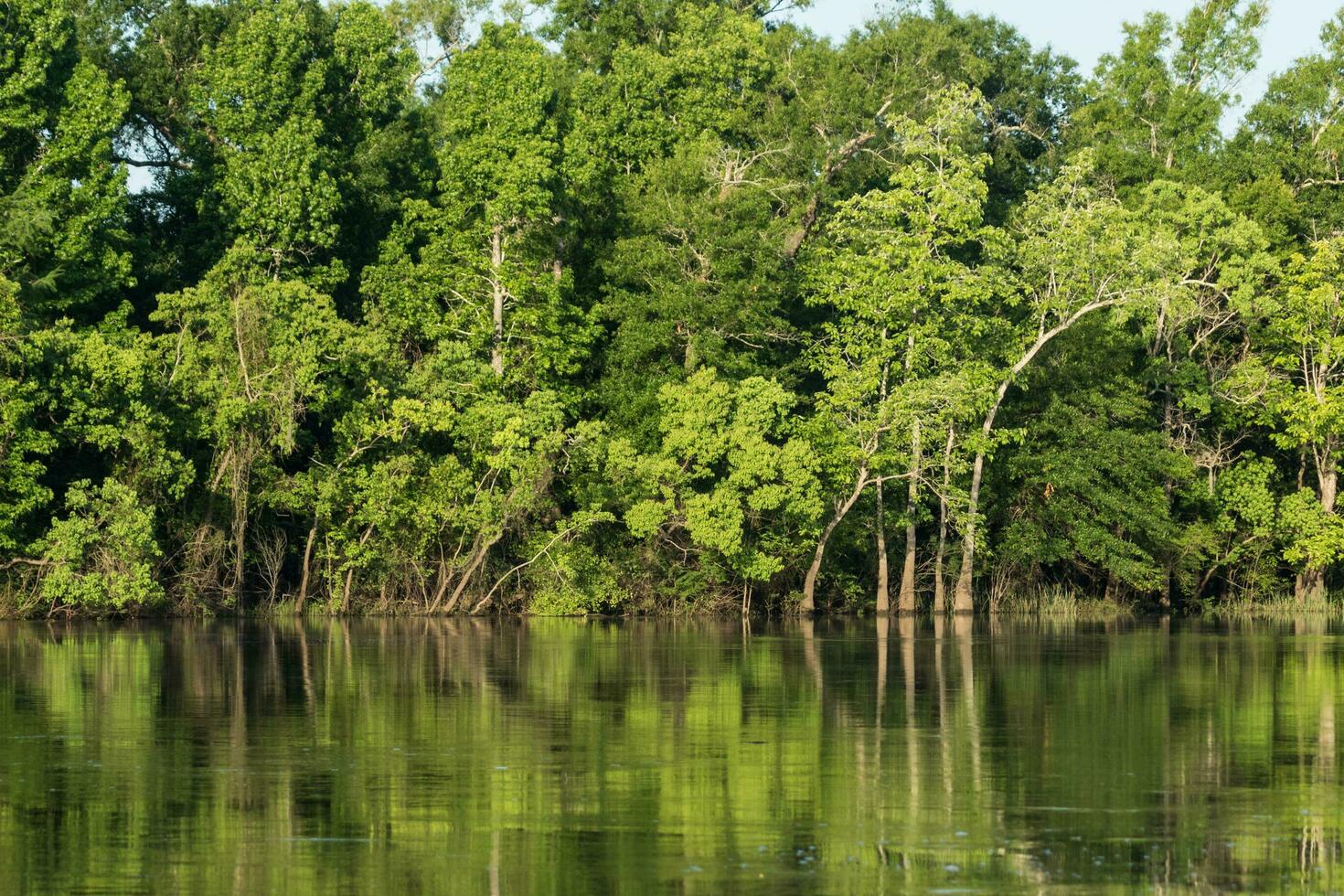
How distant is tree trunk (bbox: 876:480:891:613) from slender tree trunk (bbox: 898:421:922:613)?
53 cm

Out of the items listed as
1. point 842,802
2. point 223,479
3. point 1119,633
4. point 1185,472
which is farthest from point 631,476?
point 842,802

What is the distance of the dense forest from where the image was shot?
50.2 metres

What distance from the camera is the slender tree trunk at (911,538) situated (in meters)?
54.8

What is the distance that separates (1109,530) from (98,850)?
48.4 meters

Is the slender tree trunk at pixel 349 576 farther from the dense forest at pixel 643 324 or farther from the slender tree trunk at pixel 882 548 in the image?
the slender tree trunk at pixel 882 548

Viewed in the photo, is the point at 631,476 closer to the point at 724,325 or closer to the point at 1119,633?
the point at 724,325

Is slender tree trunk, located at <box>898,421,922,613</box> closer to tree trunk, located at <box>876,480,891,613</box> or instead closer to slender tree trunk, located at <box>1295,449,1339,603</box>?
tree trunk, located at <box>876,480,891,613</box>

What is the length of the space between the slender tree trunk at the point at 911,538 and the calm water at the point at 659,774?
20.7 meters

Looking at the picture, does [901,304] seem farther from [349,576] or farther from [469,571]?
[349,576]

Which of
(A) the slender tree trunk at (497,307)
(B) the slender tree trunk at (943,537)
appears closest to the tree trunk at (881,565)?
(B) the slender tree trunk at (943,537)

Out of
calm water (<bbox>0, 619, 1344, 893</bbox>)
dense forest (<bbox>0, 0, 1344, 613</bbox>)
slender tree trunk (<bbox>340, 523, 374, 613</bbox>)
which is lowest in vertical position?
calm water (<bbox>0, 619, 1344, 893</bbox>)

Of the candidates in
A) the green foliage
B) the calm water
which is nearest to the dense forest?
the green foliage

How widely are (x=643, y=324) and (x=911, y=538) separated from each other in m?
9.35

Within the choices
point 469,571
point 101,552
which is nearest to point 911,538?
point 469,571
